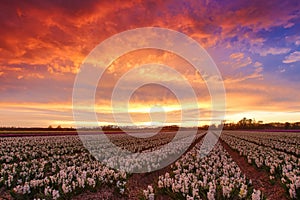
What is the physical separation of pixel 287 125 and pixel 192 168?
87014 millimetres

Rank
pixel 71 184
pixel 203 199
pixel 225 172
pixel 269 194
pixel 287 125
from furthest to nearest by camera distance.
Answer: pixel 287 125 < pixel 225 172 < pixel 269 194 < pixel 71 184 < pixel 203 199

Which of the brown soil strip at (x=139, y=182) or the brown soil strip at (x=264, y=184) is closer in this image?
the brown soil strip at (x=264, y=184)

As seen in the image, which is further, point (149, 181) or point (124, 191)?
point (149, 181)

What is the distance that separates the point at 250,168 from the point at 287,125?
3262 inches

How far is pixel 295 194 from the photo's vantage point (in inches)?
281

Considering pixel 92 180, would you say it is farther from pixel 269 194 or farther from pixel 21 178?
pixel 269 194

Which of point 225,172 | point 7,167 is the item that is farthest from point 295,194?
point 7,167

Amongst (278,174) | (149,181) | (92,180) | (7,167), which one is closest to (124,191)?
(92,180)

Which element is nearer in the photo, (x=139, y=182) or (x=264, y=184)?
(x=264, y=184)

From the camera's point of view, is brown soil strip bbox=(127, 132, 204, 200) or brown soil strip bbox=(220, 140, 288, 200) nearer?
brown soil strip bbox=(220, 140, 288, 200)

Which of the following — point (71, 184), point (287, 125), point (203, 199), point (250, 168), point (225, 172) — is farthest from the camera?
point (287, 125)

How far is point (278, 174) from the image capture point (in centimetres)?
1147

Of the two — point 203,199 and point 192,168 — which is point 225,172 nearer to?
point 192,168

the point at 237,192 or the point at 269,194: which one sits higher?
the point at 237,192
